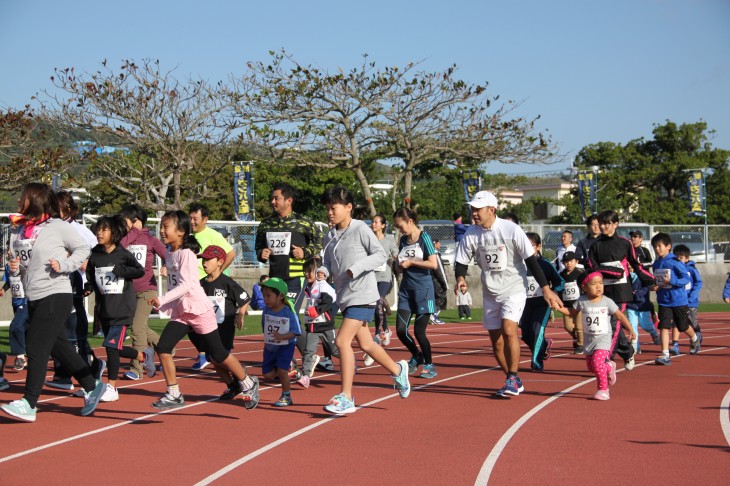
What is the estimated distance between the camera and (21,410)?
7.43m

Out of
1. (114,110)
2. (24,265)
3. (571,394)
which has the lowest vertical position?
(571,394)

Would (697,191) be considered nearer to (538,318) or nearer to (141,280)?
(538,318)

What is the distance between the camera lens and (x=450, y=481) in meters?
5.52

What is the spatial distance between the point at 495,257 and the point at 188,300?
286 centimetres

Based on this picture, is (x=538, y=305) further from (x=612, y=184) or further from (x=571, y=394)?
(x=612, y=184)

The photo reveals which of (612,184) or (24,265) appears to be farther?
(612,184)

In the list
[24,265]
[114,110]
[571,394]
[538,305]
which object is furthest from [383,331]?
[114,110]

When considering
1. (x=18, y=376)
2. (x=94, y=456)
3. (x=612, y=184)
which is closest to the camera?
(x=94, y=456)

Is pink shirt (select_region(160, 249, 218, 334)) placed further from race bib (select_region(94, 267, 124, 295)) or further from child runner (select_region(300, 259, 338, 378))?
child runner (select_region(300, 259, 338, 378))

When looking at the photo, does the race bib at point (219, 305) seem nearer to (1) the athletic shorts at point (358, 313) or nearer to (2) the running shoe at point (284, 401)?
(2) the running shoe at point (284, 401)

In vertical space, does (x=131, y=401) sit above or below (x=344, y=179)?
below

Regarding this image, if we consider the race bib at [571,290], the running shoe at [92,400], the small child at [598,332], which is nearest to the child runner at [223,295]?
the running shoe at [92,400]

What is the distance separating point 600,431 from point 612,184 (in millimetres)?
52042

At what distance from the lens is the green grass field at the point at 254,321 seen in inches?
596
